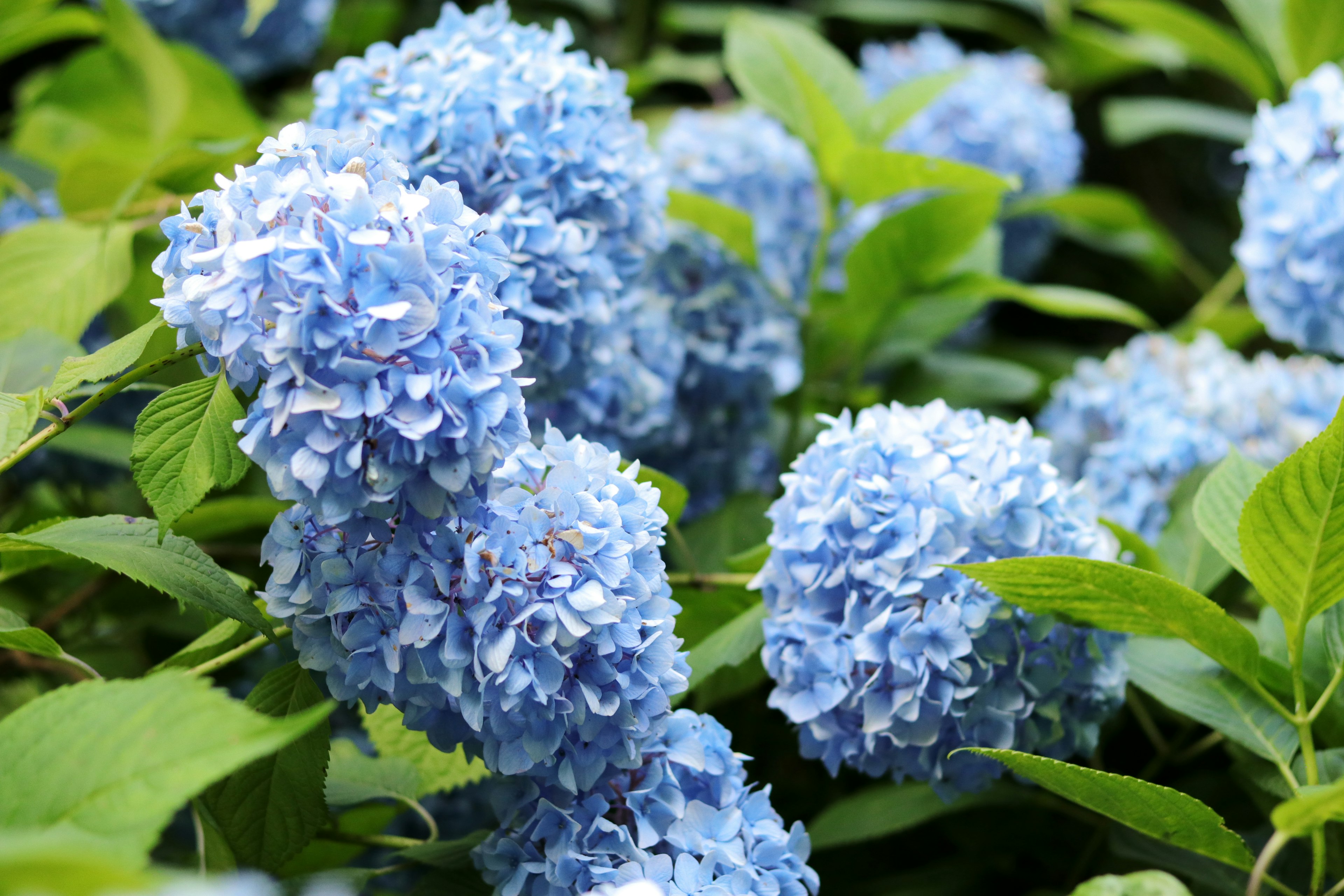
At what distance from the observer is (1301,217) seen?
3.75 feet

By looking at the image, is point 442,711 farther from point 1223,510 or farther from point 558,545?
point 1223,510

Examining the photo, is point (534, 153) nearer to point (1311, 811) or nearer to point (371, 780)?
point (371, 780)

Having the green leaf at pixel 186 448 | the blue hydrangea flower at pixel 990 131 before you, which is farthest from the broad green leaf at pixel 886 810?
the blue hydrangea flower at pixel 990 131

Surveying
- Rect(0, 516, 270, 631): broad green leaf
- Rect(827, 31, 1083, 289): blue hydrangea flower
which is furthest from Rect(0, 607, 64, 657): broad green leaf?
Rect(827, 31, 1083, 289): blue hydrangea flower

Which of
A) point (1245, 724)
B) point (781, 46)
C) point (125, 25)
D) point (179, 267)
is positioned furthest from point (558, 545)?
point (125, 25)

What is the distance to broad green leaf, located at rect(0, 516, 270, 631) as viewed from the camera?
0.66 m

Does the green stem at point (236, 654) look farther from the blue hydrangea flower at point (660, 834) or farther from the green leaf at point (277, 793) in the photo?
the blue hydrangea flower at point (660, 834)

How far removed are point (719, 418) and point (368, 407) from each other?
70cm

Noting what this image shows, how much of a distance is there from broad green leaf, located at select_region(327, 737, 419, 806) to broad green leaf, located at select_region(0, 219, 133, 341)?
467 mm

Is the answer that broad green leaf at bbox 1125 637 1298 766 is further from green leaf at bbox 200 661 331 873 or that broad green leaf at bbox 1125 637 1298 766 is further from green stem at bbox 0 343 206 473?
green stem at bbox 0 343 206 473

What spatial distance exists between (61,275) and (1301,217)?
124cm

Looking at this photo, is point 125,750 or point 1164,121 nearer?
point 125,750

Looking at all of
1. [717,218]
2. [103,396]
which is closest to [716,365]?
[717,218]

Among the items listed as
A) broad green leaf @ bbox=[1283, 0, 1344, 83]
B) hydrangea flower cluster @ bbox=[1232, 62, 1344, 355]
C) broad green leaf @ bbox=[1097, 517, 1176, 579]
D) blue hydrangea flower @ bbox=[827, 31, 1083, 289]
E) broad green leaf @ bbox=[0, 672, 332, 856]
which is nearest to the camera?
broad green leaf @ bbox=[0, 672, 332, 856]
